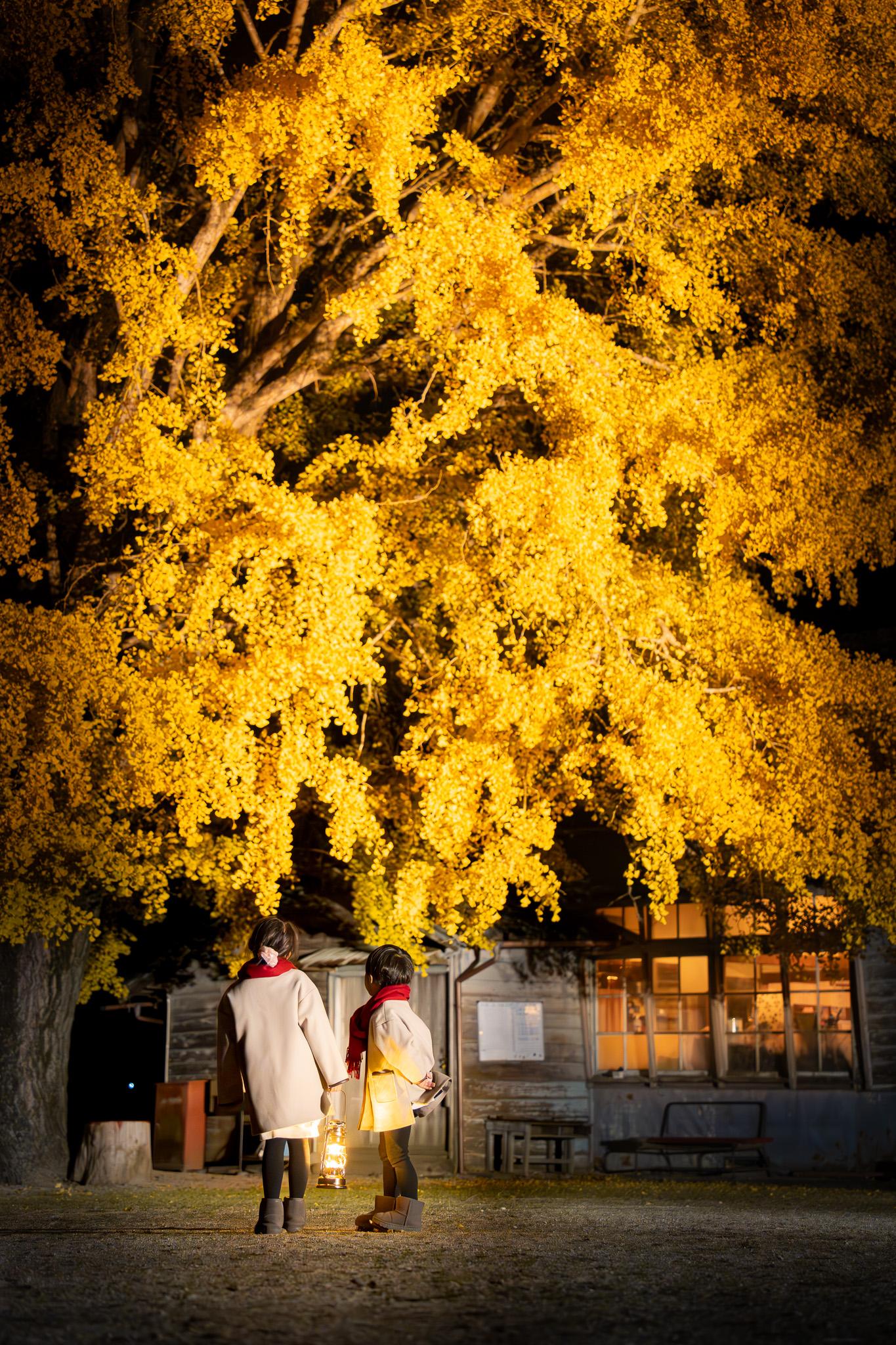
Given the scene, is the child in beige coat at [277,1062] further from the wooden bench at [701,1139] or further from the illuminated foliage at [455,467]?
the wooden bench at [701,1139]

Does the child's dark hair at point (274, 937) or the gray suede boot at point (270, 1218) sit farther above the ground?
the child's dark hair at point (274, 937)

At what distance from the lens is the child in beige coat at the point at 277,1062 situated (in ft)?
27.7

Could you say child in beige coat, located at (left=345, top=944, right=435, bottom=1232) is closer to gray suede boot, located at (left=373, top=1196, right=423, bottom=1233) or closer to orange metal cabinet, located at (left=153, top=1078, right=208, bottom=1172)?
gray suede boot, located at (left=373, top=1196, right=423, bottom=1233)

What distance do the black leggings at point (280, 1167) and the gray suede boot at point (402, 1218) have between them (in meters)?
0.49

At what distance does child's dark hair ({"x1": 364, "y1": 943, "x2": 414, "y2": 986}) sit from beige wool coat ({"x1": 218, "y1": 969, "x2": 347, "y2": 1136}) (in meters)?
0.58

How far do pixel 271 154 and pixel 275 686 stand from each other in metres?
4.72

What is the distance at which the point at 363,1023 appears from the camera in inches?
364

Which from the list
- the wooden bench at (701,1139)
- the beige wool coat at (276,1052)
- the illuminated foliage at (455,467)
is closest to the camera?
the beige wool coat at (276,1052)

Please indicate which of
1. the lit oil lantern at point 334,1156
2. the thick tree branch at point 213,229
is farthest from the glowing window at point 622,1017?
the thick tree branch at point 213,229

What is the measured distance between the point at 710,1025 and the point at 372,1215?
12492 millimetres

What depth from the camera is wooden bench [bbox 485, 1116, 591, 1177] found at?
1944 cm

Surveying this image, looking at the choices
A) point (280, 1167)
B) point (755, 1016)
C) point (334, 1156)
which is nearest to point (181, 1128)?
point (755, 1016)

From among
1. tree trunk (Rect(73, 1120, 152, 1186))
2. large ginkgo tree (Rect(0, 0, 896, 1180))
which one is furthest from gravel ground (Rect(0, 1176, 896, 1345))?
tree trunk (Rect(73, 1120, 152, 1186))

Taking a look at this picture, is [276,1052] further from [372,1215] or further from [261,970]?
[372,1215]
